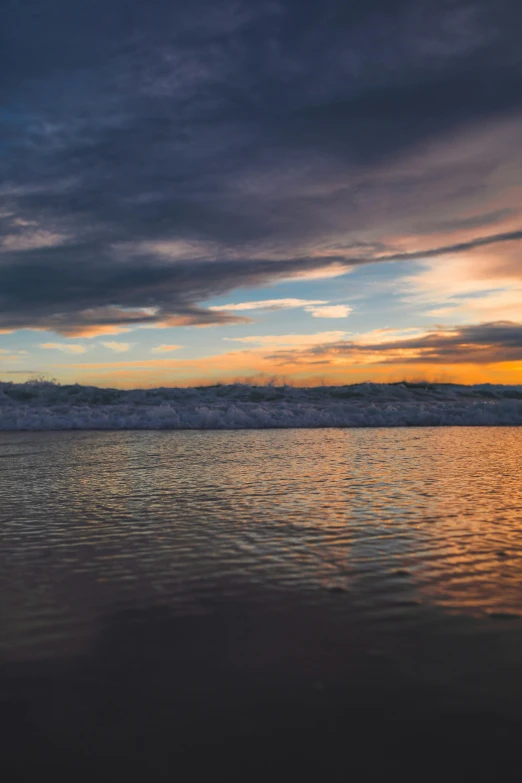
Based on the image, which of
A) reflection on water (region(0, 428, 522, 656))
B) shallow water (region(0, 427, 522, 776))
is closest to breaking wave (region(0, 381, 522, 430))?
reflection on water (region(0, 428, 522, 656))

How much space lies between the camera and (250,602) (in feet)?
14.3

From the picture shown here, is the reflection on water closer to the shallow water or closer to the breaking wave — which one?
the shallow water

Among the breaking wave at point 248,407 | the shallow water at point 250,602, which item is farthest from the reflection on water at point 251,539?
the breaking wave at point 248,407

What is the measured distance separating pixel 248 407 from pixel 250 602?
26129mm

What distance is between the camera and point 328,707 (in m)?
2.91

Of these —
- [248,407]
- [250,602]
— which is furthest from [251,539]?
[248,407]

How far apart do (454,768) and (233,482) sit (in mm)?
7520

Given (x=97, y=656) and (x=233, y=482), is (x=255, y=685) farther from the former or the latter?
(x=233, y=482)

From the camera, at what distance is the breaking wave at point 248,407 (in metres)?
27.1

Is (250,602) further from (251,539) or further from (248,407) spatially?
(248,407)

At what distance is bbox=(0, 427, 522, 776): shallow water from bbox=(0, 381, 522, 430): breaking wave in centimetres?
1755

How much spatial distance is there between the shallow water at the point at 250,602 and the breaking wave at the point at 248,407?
1755cm

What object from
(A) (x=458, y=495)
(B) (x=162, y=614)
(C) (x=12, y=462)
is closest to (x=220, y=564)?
(B) (x=162, y=614)

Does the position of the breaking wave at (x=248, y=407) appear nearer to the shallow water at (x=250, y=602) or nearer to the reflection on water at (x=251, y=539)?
the reflection on water at (x=251, y=539)
